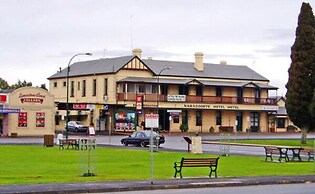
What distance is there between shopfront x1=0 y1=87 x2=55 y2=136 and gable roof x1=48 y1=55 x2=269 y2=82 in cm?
1636

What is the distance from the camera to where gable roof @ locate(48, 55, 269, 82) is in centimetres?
10306

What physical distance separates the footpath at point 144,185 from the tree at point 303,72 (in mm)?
36864

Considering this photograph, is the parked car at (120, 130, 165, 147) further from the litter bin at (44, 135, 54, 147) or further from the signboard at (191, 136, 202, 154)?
the signboard at (191, 136, 202, 154)

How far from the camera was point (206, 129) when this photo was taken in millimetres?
106438

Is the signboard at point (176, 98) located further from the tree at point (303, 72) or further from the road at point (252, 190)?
the road at point (252, 190)

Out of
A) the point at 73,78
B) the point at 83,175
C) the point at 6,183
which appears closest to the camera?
the point at 6,183

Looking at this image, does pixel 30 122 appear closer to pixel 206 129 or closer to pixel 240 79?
pixel 206 129

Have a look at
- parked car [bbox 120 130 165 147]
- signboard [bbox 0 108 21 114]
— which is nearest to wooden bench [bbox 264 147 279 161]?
parked car [bbox 120 130 165 147]

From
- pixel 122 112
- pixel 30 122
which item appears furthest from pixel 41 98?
pixel 122 112

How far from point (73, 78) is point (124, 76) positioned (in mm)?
10666

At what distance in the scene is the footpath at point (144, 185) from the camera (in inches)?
925

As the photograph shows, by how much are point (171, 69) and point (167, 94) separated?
508 cm

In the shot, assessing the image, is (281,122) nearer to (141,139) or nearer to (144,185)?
(141,139)

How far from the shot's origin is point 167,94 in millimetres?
103625
